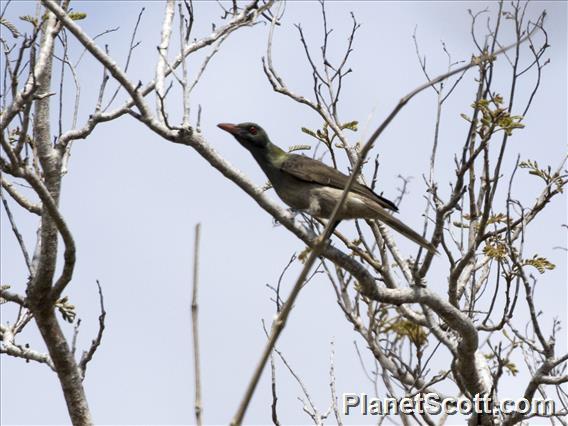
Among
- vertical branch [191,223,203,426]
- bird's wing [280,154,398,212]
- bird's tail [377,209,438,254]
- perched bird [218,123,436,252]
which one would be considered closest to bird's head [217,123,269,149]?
perched bird [218,123,436,252]

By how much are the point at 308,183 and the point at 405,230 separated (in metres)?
1.24

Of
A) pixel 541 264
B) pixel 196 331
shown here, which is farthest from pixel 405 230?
pixel 196 331

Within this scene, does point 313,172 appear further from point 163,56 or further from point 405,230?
point 163,56

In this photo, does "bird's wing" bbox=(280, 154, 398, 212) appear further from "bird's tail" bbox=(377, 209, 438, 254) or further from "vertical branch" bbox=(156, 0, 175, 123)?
"vertical branch" bbox=(156, 0, 175, 123)

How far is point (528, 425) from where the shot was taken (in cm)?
734

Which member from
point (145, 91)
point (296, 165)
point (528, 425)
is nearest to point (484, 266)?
point (528, 425)

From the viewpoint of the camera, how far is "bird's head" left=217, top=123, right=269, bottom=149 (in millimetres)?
7742

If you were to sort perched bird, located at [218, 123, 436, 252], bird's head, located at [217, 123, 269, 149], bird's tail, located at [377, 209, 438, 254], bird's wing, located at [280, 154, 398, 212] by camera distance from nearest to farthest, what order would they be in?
bird's tail, located at [377, 209, 438, 254] < perched bird, located at [218, 123, 436, 252] < bird's wing, located at [280, 154, 398, 212] < bird's head, located at [217, 123, 269, 149]

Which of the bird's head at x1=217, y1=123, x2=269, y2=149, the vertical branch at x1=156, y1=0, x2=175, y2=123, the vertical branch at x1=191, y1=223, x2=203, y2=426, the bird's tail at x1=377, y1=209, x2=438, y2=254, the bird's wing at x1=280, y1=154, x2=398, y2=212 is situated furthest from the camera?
the bird's head at x1=217, y1=123, x2=269, y2=149

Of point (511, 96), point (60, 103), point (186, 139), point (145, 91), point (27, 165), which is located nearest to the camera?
point (186, 139)

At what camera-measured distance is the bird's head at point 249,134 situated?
7742 mm

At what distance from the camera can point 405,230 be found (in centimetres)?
640

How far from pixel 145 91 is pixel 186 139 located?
1650 millimetres

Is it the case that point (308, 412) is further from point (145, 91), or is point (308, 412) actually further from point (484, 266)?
point (145, 91)
